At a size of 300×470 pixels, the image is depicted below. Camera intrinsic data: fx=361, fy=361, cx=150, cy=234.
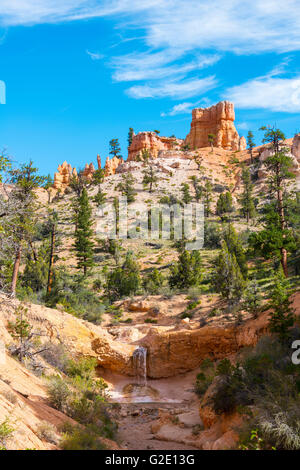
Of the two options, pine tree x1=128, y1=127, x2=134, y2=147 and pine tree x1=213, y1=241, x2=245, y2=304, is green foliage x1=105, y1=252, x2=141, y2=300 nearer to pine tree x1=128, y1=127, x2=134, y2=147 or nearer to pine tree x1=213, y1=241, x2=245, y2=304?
pine tree x1=213, y1=241, x2=245, y2=304

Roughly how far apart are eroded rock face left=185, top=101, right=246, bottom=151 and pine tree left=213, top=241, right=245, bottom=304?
7864 centimetres

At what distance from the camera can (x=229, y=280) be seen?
2383cm

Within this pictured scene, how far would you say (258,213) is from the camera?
188 ft

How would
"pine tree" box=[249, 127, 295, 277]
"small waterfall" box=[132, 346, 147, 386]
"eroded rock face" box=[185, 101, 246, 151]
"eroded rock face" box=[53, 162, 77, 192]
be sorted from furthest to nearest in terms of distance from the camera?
"eroded rock face" box=[185, 101, 246, 151] → "eroded rock face" box=[53, 162, 77, 192] → "pine tree" box=[249, 127, 295, 277] → "small waterfall" box=[132, 346, 147, 386]

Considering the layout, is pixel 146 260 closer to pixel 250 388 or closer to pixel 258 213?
pixel 258 213

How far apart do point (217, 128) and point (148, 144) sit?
20021 millimetres

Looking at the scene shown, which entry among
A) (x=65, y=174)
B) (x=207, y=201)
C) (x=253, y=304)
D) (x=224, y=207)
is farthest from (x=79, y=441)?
(x=65, y=174)

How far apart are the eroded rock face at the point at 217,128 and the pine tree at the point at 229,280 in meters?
78.6

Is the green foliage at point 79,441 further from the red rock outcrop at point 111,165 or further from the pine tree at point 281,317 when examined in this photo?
the red rock outcrop at point 111,165

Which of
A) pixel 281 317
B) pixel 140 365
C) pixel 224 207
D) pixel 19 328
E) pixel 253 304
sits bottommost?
pixel 140 365

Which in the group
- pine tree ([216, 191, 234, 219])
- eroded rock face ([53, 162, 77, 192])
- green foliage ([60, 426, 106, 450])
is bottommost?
green foliage ([60, 426, 106, 450])

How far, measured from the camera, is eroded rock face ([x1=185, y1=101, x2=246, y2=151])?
101188 millimetres

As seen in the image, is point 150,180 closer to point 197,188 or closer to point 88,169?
point 197,188

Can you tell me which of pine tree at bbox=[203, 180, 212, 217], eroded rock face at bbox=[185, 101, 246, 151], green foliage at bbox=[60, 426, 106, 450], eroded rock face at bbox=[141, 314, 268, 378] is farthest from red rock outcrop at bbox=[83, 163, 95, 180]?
green foliage at bbox=[60, 426, 106, 450]
